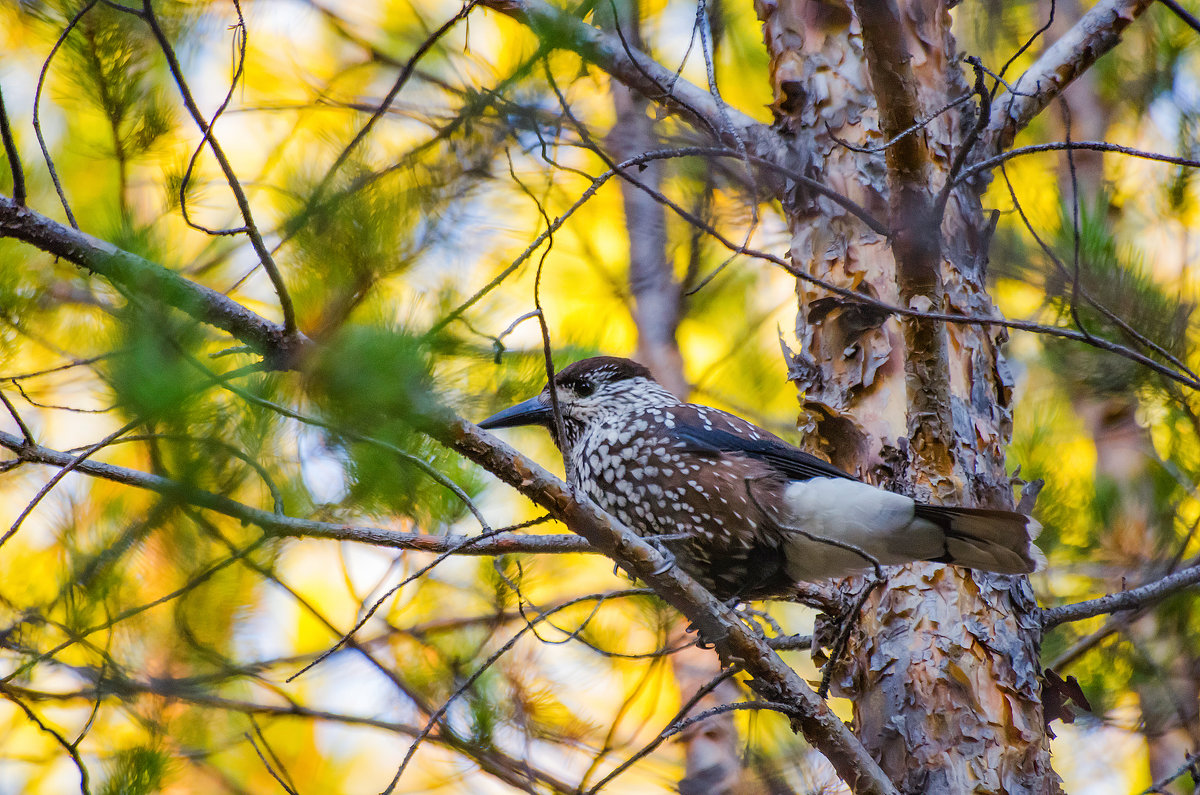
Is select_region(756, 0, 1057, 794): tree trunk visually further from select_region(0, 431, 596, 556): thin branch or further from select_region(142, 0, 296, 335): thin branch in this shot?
select_region(142, 0, 296, 335): thin branch

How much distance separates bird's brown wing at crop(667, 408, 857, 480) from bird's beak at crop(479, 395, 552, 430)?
0.43 m

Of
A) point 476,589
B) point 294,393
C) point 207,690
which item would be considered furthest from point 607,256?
Result: point 294,393

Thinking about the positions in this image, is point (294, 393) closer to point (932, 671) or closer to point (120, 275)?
point (120, 275)

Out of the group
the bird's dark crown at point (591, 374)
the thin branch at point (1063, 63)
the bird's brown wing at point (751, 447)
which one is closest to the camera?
the bird's brown wing at point (751, 447)

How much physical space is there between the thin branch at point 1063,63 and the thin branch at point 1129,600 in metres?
1.38

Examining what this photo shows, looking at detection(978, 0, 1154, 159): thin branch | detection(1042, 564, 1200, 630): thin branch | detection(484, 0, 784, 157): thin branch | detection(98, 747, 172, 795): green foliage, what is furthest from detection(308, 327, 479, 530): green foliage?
detection(978, 0, 1154, 159): thin branch

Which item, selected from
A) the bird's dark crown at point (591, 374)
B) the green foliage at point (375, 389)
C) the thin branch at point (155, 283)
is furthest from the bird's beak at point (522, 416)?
the thin branch at point (155, 283)

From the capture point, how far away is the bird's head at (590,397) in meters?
3.34

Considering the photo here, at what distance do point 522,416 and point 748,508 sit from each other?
0.82 meters

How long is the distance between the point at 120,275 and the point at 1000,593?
2307 millimetres

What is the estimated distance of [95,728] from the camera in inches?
132

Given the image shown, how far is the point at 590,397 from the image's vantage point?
139 inches

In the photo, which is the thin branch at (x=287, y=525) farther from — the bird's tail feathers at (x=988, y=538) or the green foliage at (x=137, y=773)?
the bird's tail feathers at (x=988, y=538)

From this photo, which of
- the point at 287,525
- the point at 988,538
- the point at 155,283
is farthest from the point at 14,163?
the point at 988,538
